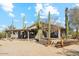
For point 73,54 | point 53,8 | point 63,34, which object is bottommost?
point 73,54

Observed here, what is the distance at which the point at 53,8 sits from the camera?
346 centimetres

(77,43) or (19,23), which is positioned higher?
(19,23)

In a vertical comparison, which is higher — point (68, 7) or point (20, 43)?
point (68, 7)

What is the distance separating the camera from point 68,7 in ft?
11.3

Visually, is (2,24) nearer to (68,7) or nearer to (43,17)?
(43,17)

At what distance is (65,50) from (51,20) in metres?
0.39

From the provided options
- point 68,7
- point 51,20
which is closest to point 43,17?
point 51,20

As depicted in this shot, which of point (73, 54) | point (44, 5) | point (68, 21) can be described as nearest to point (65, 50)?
point (73, 54)

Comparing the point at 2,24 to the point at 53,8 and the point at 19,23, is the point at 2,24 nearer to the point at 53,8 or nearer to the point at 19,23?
the point at 19,23

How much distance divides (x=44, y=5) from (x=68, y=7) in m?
0.28

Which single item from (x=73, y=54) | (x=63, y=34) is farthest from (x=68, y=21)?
(x=73, y=54)

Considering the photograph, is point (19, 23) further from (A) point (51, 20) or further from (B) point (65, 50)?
(B) point (65, 50)

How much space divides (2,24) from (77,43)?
0.91 meters

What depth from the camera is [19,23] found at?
3.48 meters
